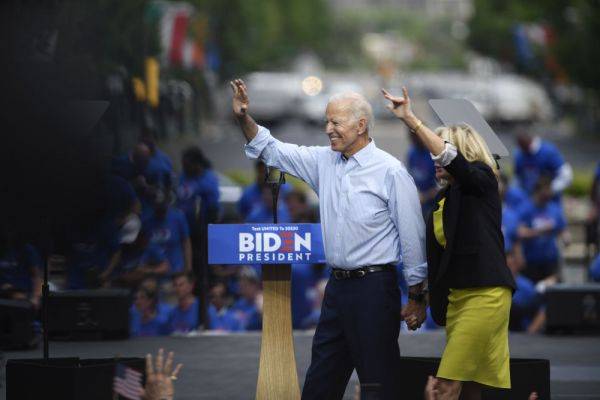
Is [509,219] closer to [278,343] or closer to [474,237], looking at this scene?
[278,343]

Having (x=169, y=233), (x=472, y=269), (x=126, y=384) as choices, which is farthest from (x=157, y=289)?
(x=126, y=384)

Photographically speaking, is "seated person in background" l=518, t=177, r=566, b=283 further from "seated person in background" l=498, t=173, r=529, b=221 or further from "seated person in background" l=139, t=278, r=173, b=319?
"seated person in background" l=139, t=278, r=173, b=319

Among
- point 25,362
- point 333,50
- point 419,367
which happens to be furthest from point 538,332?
point 333,50

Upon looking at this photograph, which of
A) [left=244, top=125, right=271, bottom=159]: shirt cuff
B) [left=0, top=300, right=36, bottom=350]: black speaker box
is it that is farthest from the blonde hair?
[left=0, top=300, right=36, bottom=350]: black speaker box

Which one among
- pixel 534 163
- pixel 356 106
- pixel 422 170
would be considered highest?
pixel 534 163

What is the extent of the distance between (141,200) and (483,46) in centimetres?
6313

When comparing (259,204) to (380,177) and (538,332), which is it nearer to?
(538,332)

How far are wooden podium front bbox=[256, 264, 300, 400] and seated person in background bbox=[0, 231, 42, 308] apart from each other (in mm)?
4302

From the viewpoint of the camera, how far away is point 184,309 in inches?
506

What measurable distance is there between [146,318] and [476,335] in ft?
18.7

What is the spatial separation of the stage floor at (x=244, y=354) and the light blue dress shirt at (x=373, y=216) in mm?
2324

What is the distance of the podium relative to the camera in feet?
27.3

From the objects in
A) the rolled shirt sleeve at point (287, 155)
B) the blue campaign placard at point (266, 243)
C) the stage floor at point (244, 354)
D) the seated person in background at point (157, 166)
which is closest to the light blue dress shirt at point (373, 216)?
the rolled shirt sleeve at point (287, 155)

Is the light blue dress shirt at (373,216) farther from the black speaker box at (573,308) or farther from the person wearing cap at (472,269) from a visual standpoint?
the black speaker box at (573,308)
